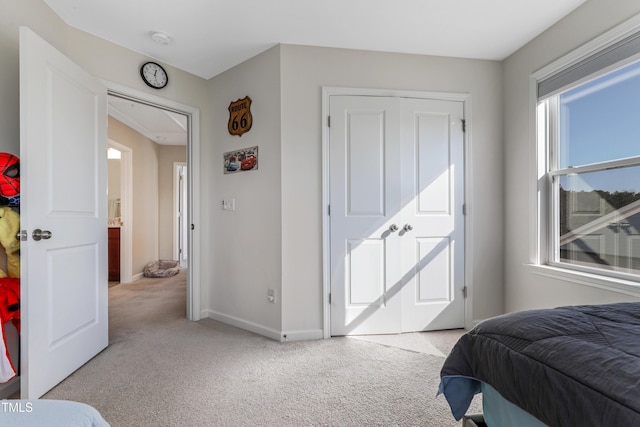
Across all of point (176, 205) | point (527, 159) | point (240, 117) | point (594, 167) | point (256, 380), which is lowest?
point (256, 380)

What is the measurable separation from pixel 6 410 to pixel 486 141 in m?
A: 3.28

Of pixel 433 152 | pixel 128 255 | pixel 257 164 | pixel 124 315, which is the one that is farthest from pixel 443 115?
pixel 128 255

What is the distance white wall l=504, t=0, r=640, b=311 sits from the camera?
84.9 inches

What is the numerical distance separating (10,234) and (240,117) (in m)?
1.81

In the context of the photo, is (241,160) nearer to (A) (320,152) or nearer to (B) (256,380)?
(A) (320,152)

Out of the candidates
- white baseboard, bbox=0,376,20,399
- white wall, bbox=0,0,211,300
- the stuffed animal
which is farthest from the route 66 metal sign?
white baseboard, bbox=0,376,20,399

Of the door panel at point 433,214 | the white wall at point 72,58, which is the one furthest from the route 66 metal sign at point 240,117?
the door panel at point 433,214

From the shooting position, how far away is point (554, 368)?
0.85 meters

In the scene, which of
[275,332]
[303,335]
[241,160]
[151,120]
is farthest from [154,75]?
[303,335]

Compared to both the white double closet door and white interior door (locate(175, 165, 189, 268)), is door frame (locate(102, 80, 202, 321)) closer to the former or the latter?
the white double closet door

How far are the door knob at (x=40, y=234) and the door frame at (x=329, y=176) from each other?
1796 mm

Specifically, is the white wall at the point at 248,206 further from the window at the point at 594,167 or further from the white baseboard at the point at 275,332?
the window at the point at 594,167

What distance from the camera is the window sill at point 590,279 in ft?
6.20

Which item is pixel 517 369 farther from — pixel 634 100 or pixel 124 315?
pixel 124 315
